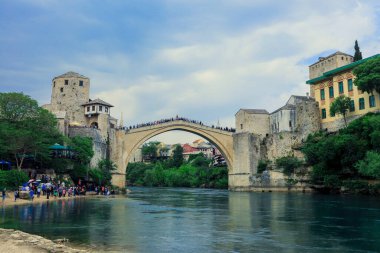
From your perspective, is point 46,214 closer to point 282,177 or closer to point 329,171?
point 329,171

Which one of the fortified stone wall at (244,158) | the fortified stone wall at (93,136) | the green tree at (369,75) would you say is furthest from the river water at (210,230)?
the fortified stone wall at (244,158)

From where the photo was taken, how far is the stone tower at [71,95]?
144 feet

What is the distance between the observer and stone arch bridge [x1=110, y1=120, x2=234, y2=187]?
40.8m

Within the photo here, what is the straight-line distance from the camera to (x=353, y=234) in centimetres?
1261

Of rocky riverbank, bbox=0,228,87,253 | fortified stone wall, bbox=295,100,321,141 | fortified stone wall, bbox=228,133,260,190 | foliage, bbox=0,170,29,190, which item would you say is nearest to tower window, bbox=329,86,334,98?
fortified stone wall, bbox=295,100,321,141

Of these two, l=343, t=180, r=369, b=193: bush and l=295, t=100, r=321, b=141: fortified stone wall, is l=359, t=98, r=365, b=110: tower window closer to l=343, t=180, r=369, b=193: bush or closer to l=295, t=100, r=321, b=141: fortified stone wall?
l=295, t=100, r=321, b=141: fortified stone wall

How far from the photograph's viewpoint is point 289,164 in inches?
1636

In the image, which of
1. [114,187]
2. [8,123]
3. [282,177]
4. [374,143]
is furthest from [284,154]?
[8,123]

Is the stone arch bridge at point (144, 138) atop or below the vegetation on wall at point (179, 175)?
atop

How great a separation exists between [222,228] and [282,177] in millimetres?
29895

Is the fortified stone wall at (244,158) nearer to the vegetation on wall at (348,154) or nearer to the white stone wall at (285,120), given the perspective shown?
the white stone wall at (285,120)

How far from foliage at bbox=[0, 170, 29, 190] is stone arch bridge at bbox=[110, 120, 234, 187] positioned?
15258mm

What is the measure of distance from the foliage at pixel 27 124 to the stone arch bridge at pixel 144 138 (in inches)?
401

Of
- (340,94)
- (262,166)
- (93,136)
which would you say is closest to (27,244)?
(93,136)
